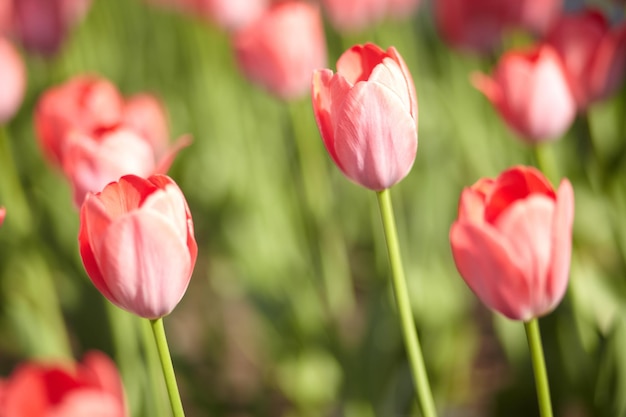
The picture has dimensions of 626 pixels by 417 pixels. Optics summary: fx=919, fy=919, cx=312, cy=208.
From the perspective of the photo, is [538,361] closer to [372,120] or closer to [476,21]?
[372,120]

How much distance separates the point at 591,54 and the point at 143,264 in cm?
50

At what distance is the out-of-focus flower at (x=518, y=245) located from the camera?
1.54ft

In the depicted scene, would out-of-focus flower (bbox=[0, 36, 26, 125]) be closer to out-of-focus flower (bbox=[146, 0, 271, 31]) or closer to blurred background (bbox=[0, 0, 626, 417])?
blurred background (bbox=[0, 0, 626, 417])

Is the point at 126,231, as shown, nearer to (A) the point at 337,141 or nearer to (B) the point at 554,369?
(A) the point at 337,141

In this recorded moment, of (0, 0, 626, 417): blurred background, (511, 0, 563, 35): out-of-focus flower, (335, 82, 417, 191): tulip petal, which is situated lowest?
(0, 0, 626, 417): blurred background

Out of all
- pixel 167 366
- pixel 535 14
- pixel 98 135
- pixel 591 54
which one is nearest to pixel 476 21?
pixel 535 14

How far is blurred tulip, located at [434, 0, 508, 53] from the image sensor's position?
3.64 ft

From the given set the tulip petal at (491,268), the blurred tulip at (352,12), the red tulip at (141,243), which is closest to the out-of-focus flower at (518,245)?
the tulip petal at (491,268)

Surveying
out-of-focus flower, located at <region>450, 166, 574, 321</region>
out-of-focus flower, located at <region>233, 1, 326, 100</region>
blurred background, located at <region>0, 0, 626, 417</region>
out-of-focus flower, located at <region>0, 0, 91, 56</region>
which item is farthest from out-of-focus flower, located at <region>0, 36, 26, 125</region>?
out-of-focus flower, located at <region>450, 166, 574, 321</region>

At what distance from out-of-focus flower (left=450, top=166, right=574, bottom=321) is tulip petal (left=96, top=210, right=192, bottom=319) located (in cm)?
14

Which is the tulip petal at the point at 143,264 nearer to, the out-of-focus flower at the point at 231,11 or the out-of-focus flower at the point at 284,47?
the out-of-focus flower at the point at 284,47

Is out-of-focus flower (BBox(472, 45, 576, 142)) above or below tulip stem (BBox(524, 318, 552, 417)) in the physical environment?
above

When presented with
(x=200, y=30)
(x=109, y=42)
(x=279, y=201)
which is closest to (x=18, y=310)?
(x=279, y=201)

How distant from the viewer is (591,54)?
2.61 feet
